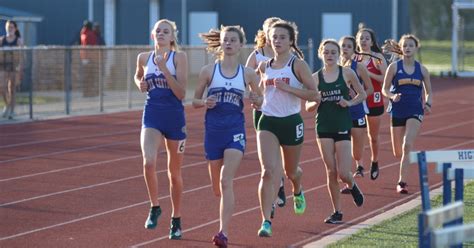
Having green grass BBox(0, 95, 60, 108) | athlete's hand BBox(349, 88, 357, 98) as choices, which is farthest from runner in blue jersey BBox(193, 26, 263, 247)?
green grass BBox(0, 95, 60, 108)

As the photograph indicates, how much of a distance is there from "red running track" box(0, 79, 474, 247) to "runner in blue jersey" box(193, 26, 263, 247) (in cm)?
64

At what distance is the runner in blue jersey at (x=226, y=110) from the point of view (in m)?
9.74

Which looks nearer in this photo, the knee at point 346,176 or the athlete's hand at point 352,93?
the knee at point 346,176

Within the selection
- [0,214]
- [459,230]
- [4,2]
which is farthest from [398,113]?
[4,2]

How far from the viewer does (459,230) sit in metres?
5.35

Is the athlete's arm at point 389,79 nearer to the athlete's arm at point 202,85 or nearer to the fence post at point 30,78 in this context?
the athlete's arm at point 202,85

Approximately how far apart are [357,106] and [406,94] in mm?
595

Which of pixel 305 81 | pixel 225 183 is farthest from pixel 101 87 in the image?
pixel 225 183

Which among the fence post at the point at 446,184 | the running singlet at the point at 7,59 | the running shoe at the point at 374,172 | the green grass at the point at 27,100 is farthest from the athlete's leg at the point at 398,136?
the green grass at the point at 27,100

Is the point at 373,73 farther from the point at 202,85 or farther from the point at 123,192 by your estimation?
the point at 202,85

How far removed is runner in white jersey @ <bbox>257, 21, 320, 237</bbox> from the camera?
1018 centimetres

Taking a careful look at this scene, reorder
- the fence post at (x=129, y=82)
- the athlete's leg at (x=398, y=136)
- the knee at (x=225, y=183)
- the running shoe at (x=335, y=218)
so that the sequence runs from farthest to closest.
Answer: the fence post at (x=129, y=82), the athlete's leg at (x=398, y=136), the running shoe at (x=335, y=218), the knee at (x=225, y=183)

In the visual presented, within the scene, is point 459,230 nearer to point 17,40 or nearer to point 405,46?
point 405,46

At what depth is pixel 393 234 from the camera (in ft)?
33.8
